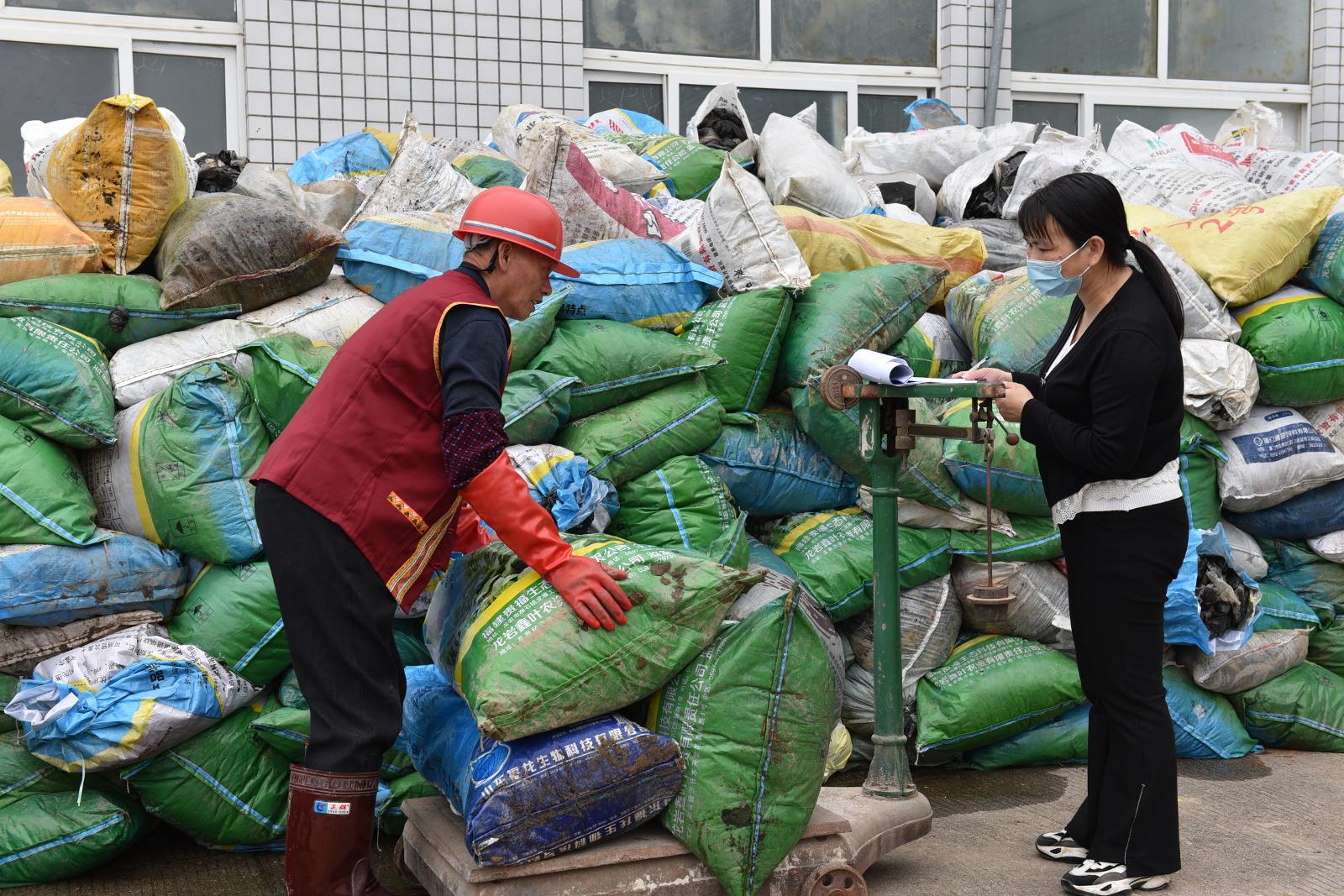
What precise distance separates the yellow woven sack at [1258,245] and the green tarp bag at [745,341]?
1302 millimetres

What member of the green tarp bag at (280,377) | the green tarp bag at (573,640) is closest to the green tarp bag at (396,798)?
the green tarp bag at (573,640)

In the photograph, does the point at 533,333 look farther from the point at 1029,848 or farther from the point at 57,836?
the point at 1029,848

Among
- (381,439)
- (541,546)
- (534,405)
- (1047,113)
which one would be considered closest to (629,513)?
(534,405)

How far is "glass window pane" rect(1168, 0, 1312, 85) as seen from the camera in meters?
7.62

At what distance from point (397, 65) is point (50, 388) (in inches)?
138

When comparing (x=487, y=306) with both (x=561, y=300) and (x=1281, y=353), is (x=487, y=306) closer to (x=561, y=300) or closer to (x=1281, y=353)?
(x=561, y=300)

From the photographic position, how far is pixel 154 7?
583 cm

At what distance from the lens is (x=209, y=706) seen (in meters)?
2.83

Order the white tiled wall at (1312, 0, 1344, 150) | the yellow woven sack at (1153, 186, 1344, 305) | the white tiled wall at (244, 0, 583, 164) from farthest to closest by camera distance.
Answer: the white tiled wall at (1312, 0, 1344, 150), the white tiled wall at (244, 0, 583, 164), the yellow woven sack at (1153, 186, 1344, 305)

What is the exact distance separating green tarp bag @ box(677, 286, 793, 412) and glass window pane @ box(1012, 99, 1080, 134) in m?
4.46

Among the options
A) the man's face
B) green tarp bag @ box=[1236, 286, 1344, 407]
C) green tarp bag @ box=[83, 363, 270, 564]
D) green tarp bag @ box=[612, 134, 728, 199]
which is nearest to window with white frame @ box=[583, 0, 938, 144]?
green tarp bag @ box=[612, 134, 728, 199]

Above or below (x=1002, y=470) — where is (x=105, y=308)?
above

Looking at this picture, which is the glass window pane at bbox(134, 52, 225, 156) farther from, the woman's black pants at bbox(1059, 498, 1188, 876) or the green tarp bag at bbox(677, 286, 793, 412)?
the woman's black pants at bbox(1059, 498, 1188, 876)

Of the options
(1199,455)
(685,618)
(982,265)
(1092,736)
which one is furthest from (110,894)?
(982,265)
